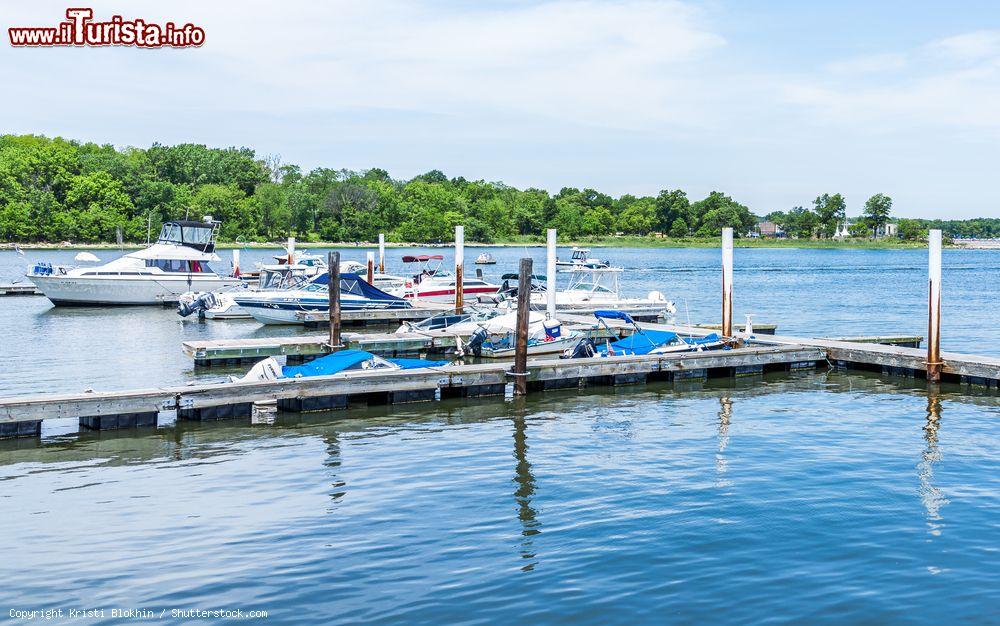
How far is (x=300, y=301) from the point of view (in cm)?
3850

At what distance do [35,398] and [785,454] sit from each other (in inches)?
516

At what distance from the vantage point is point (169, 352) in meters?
31.0

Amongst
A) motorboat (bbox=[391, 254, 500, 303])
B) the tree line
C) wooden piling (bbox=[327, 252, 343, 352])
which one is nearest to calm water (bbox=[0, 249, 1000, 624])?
wooden piling (bbox=[327, 252, 343, 352])

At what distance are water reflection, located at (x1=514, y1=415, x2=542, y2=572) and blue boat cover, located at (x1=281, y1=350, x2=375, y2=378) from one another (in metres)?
4.30

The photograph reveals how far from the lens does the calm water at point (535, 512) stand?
10398 mm

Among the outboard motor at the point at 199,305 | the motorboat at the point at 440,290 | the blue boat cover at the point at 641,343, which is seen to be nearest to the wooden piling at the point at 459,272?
the motorboat at the point at 440,290

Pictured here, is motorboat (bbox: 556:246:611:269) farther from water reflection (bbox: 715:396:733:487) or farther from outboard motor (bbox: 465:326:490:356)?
water reflection (bbox: 715:396:733:487)

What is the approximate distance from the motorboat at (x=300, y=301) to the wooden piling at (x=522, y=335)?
54.1 ft

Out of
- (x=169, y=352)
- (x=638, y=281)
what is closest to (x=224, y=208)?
(x=638, y=281)

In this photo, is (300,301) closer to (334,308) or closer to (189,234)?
(334,308)

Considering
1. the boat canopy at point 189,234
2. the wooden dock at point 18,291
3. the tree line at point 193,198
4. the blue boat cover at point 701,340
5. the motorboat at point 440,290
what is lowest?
the blue boat cover at point 701,340

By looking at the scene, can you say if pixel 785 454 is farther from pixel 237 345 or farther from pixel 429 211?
pixel 429 211

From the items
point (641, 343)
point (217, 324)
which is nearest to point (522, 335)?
point (641, 343)

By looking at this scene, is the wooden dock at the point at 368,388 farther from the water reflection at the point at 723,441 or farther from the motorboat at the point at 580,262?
the motorboat at the point at 580,262
